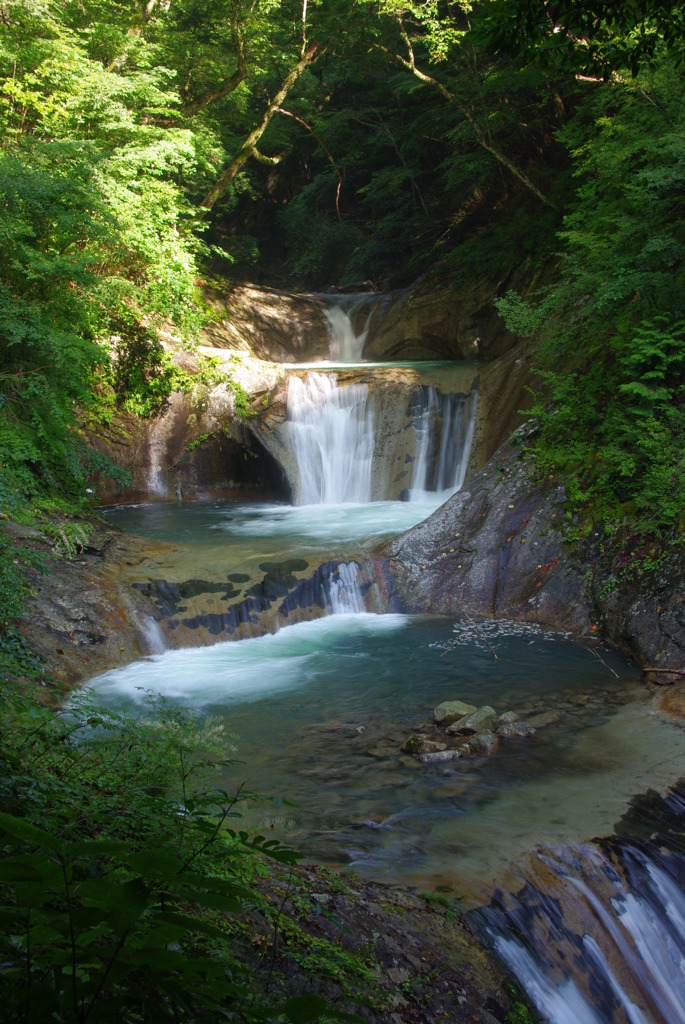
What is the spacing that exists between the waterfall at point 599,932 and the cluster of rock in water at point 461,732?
1.46m

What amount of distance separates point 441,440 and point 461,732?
8926mm

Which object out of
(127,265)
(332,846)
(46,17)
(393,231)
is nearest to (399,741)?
(332,846)

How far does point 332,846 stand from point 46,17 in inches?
621

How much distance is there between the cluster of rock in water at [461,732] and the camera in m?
6.01

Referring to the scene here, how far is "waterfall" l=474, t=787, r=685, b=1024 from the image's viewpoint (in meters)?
3.89

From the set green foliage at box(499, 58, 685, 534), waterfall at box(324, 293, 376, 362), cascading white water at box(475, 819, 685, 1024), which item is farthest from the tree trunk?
cascading white water at box(475, 819, 685, 1024)

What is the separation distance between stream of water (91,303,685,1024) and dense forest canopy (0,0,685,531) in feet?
7.68

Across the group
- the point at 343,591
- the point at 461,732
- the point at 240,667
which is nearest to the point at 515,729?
the point at 461,732

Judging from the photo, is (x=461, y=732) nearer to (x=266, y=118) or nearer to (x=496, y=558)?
(x=496, y=558)

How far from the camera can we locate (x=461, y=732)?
6.32m

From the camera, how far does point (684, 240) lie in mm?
9484

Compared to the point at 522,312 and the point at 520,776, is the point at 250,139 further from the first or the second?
the point at 520,776

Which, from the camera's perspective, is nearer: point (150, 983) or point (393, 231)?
point (150, 983)

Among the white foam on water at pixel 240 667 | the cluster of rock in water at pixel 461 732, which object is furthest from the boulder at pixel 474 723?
the white foam on water at pixel 240 667
